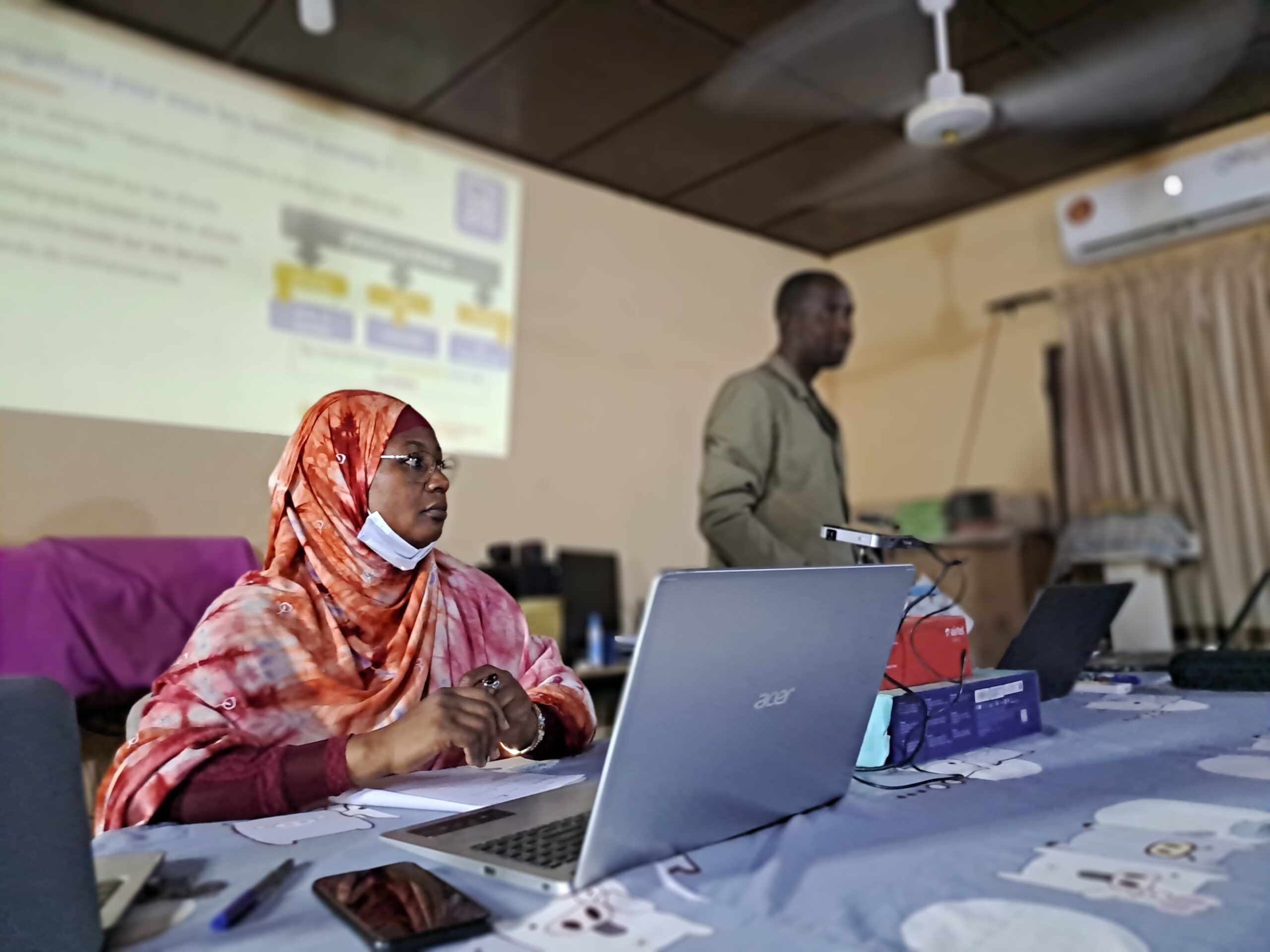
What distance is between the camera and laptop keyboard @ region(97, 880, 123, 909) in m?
0.51

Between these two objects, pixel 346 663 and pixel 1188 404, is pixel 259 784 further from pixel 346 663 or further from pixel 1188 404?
pixel 1188 404

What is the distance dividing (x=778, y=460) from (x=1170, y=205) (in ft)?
7.45

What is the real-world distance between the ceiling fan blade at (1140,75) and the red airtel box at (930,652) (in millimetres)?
2395

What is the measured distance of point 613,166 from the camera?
3391 mm

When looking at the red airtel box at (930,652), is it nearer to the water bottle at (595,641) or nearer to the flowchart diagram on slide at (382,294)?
the water bottle at (595,641)

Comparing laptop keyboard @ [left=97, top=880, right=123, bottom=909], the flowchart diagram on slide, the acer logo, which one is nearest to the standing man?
the acer logo

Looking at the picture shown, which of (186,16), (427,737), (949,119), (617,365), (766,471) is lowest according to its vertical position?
(427,737)

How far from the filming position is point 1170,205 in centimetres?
316

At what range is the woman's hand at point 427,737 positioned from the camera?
78 centimetres

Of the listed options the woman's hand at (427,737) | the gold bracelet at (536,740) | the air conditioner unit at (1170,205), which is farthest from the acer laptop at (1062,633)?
the air conditioner unit at (1170,205)

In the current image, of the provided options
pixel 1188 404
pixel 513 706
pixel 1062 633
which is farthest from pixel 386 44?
pixel 1188 404

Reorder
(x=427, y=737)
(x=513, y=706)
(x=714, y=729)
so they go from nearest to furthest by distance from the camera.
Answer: (x=714, y=729)
(x=427, y=737)
(x=513, y=706)

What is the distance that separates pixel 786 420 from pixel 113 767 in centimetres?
149

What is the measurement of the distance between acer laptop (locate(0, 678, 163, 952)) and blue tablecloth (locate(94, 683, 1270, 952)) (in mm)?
50
